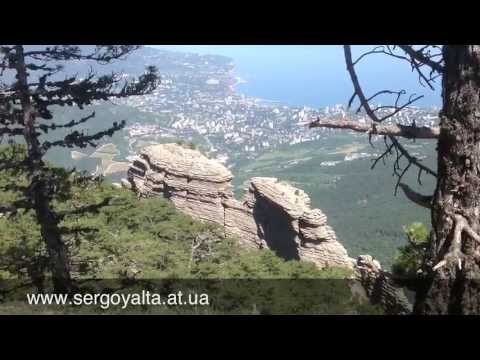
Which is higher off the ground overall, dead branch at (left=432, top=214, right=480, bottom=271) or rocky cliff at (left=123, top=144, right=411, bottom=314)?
dead branch at (left=432, top=214, right=480, bottom=271)

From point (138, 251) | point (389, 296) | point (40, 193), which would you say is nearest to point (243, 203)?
point (138, 251)

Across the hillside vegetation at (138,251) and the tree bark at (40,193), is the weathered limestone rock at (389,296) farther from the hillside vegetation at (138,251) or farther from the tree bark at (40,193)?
the tree bark at (40,193)

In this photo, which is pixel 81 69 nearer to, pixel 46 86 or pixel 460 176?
pixel 46 86

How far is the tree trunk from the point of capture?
2.23m

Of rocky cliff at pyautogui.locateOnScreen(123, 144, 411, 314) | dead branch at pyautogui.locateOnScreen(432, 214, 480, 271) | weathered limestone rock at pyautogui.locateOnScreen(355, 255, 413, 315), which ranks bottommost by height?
rocky cliff at pyautogui.locateOnScreen(123, 144, 411, 314)

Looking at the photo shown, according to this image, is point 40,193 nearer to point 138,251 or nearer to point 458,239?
point 138,251

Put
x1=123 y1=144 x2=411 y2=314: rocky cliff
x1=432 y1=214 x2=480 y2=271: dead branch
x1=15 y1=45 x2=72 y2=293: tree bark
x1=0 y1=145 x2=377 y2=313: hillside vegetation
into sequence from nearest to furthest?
x1=432 y1=214 x2=480 y2=271: dead branch
x1=15 y1=45 x2=72 y2=293: tree bark
x1=0 y1=145 x2=377 y2=313: hillside vegetation
x1=123 y1=144 x2=411 y2=314: rocky cliff

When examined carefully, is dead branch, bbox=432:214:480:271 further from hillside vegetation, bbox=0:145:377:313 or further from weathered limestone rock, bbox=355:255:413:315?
hillside vegetation, bbox=0:145:377:313

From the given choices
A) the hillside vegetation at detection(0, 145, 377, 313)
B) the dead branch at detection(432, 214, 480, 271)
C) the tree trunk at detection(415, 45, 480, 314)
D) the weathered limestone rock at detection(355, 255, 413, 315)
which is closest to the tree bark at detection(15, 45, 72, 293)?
the hillside vegetation at detection(0, 145, 377, 313)

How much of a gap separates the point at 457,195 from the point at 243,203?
37.6 ft

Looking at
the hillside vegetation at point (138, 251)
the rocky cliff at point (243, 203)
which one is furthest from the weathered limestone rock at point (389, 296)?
the rocky cliff at point (243, 203)

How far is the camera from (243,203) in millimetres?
13734

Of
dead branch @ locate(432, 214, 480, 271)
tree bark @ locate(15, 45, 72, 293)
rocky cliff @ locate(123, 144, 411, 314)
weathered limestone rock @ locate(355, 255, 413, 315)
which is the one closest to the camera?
dead branch @ locate(432, 214, 480, 271)

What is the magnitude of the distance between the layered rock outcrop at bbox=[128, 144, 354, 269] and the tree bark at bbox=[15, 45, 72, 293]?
307 inches
